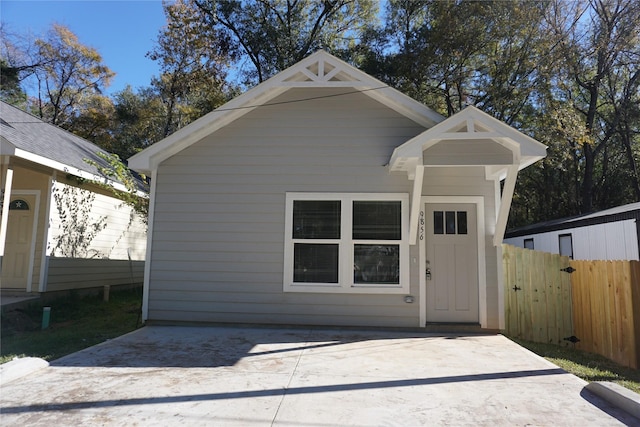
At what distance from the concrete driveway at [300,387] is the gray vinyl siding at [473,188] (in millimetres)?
1457

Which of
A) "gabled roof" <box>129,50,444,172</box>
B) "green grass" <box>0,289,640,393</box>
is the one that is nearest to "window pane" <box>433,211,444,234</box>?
"gabled roof" <box>129,50,444,172</box>

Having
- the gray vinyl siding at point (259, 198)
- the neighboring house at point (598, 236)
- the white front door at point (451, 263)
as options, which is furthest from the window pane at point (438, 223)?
the neighboring house at point (598, 236)

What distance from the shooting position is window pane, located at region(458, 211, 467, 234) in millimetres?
6852

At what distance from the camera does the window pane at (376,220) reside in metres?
6.82

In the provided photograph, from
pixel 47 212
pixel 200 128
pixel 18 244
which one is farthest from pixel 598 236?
pixel 18 244

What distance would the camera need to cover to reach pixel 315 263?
686 centimetres

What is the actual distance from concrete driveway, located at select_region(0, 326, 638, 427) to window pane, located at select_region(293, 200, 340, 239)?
72.7 inches

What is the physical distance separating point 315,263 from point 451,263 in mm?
2245

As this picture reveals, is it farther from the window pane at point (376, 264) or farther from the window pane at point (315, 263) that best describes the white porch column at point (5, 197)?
the window pane at point (376, 264)

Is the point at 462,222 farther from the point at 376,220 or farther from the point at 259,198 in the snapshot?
the point at 259,198

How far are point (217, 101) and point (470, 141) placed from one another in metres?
14.1

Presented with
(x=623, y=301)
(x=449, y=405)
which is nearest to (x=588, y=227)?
(x=623, y=301)

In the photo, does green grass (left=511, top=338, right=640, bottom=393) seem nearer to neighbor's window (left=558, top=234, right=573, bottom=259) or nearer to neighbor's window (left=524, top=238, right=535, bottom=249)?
neighbor's window (left=558, top=234, right=573, bottom=259)

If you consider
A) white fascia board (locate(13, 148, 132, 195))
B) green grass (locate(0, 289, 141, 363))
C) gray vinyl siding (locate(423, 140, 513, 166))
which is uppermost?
white fascia board (locate(13, 148, 132, 195))
